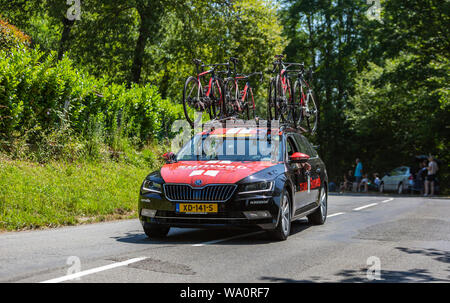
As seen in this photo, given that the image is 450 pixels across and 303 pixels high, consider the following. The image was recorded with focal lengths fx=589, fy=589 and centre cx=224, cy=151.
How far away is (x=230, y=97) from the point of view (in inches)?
541

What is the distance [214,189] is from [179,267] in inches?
80.9

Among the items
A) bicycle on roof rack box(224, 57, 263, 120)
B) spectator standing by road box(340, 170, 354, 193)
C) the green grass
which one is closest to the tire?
spectator standing by road box(340, 170, 354, 193)

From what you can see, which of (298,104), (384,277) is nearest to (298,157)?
(384,277)

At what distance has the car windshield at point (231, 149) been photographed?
9.38 meters

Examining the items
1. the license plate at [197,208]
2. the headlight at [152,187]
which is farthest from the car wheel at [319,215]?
the headlight at [152,187]

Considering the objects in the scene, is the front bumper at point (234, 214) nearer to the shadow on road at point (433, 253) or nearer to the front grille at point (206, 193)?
the front grille at point (206, 193)

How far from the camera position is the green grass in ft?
33.9

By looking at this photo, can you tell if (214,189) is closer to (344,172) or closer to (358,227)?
(358,227)

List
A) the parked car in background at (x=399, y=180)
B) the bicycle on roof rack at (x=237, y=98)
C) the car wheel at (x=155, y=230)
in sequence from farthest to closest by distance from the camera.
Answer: the parked car in background at (x=399, y=180), the bicycle on roof rack at (x=237, y=98), the car wheel at (x=155, y=230)

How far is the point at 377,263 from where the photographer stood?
274 inches

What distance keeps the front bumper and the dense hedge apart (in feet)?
19.9

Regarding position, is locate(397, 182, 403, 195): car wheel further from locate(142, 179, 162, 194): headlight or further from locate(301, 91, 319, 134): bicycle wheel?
locate(142, 179, 162, 194): headlight

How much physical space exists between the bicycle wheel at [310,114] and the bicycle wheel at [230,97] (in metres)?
1.66
